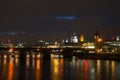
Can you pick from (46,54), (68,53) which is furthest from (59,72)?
(68,53)

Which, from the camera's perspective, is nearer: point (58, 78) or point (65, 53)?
point (58, 78)

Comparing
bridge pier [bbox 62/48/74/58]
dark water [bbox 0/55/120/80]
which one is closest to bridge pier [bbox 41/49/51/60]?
bridge pier [bbox 62/48/74/58]

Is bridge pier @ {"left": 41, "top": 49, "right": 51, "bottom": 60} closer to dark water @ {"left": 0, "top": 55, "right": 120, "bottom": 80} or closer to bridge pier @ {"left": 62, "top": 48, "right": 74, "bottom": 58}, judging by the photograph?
bridge pier @ {"left": 62, "top": 48, "right": 74, "bottom": 58}

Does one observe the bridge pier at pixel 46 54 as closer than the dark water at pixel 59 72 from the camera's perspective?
No

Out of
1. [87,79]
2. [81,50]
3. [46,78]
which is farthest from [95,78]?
[81,50]

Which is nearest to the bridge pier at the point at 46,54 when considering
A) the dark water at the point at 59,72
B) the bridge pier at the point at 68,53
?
the bridge pier at the point at 68,53

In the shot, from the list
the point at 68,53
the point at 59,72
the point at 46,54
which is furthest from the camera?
the point at 68,53

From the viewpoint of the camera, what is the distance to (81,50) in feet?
371

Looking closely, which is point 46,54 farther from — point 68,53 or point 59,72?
point 59,72

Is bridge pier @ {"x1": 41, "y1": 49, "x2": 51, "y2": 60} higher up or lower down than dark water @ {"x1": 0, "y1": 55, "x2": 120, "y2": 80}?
higher up

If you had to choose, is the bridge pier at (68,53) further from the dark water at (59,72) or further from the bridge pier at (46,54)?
the dark water at (59,72)

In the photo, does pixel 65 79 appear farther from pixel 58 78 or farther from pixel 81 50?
pixel 81 50

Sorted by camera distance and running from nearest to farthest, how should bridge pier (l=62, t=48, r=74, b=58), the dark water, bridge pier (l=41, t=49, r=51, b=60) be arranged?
the dark water < bridge pier (l=41, t=49, r=51, b=60) < bridge pier (l=62, t=48, r=74, b=58)

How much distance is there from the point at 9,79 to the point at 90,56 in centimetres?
6512
